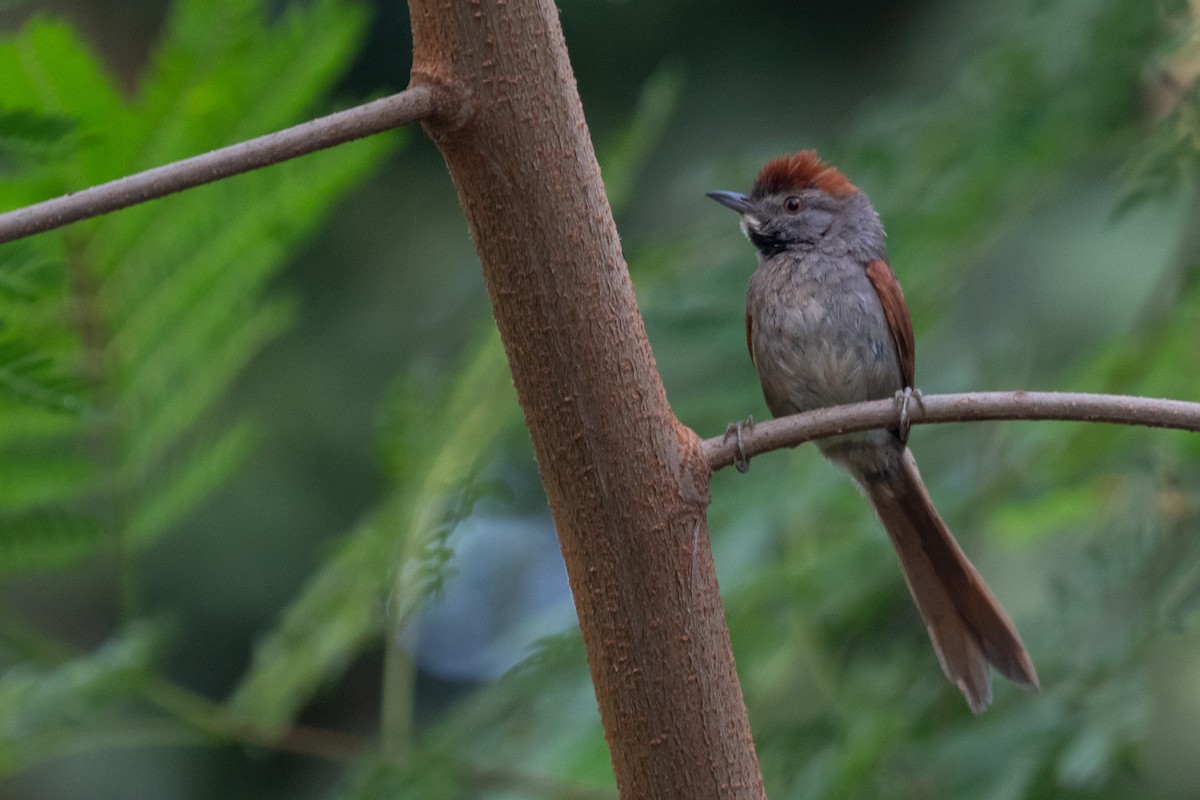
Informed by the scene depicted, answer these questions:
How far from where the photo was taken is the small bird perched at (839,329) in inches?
115

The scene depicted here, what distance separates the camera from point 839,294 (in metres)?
3.42

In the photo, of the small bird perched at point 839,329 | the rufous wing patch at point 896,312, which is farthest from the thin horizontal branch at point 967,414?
the rufous wing patch at point 896,312

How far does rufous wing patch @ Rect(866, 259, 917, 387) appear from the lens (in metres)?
3.29

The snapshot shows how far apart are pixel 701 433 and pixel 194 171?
217cm

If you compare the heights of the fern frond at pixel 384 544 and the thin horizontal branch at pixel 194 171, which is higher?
the fern frond at pixel 384 544

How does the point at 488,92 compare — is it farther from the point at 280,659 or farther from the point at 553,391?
the point at 280,659

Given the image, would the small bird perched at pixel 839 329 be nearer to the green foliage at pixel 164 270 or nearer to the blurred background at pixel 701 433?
the blurred background at pixel 701 433

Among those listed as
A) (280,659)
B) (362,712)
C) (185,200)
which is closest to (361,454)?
(362,712)

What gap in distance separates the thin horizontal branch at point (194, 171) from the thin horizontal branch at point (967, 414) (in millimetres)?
610

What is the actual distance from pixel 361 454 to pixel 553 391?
13.5 feet

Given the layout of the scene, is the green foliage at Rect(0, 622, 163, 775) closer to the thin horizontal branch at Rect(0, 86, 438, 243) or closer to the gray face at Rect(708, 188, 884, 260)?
the thin horizontal branch at Rect(0, 86, 438, 243)

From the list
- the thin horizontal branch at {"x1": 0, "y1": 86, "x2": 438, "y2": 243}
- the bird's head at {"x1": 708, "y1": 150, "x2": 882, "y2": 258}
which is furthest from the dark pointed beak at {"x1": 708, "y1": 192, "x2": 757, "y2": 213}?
the thin horizontal branch at {"x1": 0, "y1": 86, "x2": 438, "y2": 243}

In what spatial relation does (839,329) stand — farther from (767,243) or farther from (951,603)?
(951,603)

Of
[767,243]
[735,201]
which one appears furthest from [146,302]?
[767,243]
